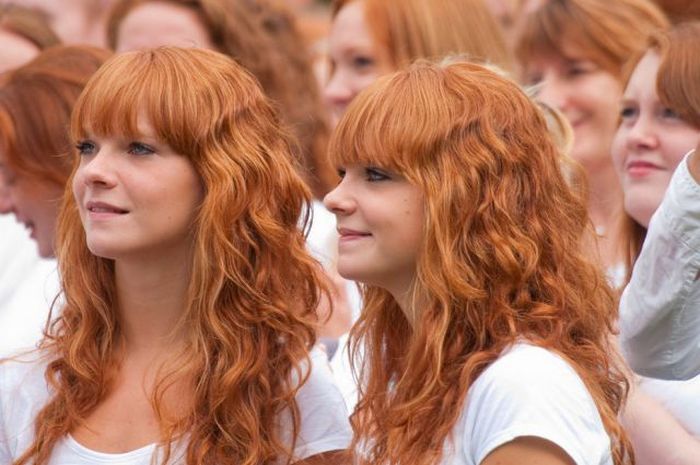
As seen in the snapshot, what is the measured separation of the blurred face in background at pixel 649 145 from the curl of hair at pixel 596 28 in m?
0.89

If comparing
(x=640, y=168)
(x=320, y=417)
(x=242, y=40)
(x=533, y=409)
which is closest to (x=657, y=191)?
(x=640, y=168)

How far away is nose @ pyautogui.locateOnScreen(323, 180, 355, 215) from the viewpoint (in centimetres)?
295

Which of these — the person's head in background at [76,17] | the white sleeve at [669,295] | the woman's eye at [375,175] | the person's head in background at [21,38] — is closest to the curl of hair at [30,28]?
the person's head in background at [21,38]

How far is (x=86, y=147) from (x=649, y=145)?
52.2 inches

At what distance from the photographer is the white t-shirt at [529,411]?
262cm

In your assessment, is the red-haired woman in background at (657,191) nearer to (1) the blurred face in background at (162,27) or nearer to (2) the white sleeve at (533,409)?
(2) the white sleeve at (533,409)

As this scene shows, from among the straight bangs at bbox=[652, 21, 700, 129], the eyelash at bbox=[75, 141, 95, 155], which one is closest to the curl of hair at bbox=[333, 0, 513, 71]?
the straight bangs at bbox=[652, 21, 700, 129]

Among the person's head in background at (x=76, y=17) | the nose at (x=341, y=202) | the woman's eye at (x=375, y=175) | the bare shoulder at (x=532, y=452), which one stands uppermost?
the woman's eye at (x=375, y=175)

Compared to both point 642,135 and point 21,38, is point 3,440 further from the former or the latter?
point 21,38

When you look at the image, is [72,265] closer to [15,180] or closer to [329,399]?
[329,399]

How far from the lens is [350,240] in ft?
9.68

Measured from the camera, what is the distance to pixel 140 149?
3090 millimetres

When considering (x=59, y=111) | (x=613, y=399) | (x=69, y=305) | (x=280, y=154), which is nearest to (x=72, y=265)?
(x=69, y=305)

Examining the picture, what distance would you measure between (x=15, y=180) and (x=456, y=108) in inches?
65.7
